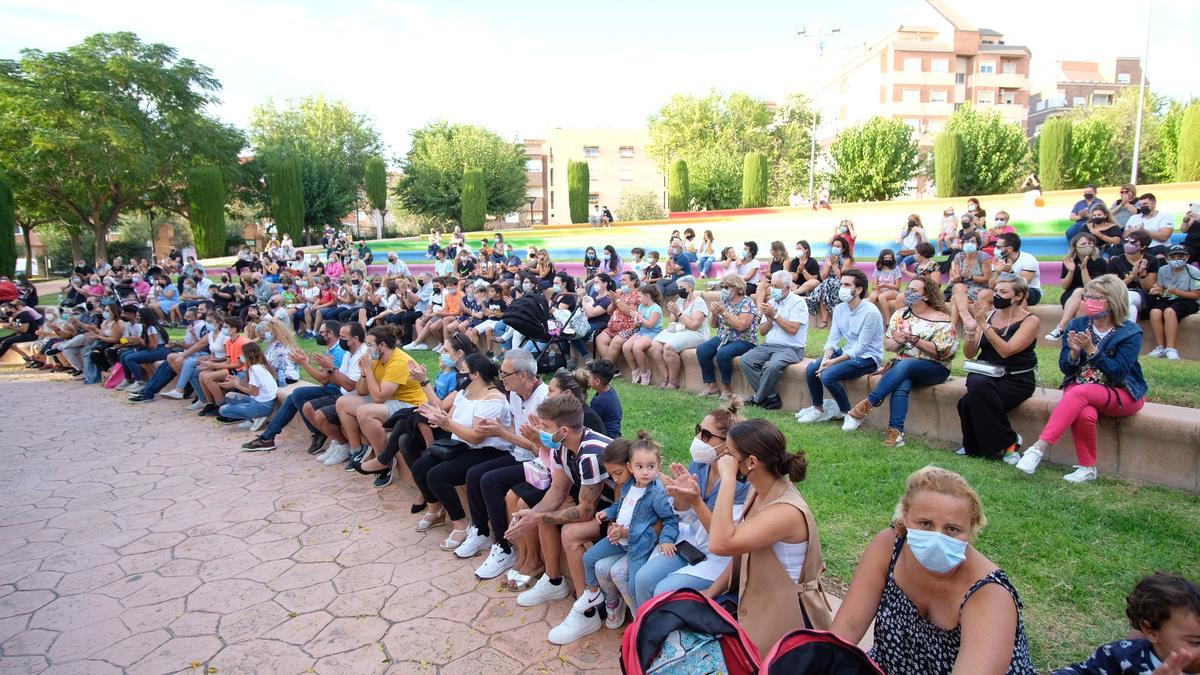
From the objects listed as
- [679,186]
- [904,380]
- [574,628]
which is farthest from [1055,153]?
[574,628]

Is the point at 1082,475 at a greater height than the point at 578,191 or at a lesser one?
lesser

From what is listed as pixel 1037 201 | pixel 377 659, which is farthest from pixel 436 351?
pixel 1037 201

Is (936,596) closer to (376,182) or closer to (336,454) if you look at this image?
(336,454)

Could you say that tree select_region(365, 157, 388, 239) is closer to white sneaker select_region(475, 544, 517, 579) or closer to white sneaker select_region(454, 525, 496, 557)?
white sneaker select_region(454, 525, 496, 557)

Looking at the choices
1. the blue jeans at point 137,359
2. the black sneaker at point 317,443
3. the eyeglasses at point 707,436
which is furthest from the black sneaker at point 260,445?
the eyeglasses at point 707,436

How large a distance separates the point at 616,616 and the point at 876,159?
3294 cm

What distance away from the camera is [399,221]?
63.0m

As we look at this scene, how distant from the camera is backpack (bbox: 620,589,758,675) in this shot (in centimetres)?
240

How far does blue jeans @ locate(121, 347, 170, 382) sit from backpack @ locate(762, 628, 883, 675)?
11.5 m

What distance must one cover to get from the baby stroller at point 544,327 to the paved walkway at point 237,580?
3.29 metres

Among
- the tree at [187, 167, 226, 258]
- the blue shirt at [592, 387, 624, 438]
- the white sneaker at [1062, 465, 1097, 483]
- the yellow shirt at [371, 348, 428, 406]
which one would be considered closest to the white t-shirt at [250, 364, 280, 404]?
the yellow shirt at [371, 348, 428, 406]

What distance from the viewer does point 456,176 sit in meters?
47.1

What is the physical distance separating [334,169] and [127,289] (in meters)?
29.1

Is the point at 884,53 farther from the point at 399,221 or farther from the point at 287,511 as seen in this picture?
the point at 287,511
